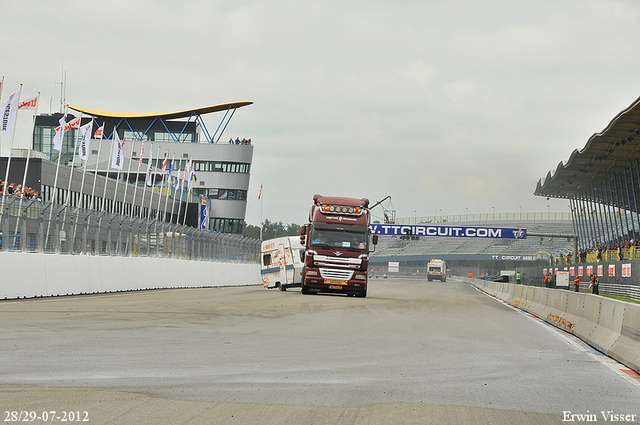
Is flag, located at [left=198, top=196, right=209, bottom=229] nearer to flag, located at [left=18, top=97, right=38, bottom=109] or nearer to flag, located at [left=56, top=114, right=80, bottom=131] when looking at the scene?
flag, located at [left=56, top=114, right=80, bottom=131]

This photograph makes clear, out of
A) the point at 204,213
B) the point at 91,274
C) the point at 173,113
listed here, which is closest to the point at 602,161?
the point at 91,274

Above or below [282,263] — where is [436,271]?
above

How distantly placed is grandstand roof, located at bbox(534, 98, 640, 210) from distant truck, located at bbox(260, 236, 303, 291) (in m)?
18.7

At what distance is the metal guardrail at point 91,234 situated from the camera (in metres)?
21.7

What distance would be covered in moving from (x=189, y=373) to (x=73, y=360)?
5.42 feet

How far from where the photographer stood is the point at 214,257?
139 feet

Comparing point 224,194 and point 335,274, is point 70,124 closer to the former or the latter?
point 335,274

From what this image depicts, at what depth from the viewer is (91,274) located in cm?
2595

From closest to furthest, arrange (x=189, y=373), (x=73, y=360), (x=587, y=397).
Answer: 1. (x=587, y=397)
2. (x=189, y=373)
3. (x=73, y=360)

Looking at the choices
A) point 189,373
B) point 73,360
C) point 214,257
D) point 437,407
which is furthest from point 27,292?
point 214,257

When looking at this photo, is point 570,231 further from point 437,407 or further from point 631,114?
point 437,407

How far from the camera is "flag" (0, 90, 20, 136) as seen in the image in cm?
2872

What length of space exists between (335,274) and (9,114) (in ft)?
45.2

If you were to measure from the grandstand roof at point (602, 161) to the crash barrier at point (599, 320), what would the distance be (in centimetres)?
2354
